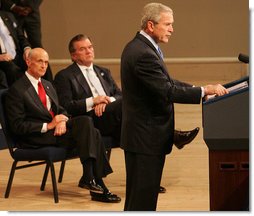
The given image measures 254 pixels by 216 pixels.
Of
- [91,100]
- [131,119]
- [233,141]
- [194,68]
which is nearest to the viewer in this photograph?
[233,141]

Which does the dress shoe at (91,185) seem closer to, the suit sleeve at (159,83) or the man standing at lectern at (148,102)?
the man standing at lectern at (148,102)

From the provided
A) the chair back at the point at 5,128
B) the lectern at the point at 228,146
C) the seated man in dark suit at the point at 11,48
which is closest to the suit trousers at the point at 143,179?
the lectern at the point at 228,146

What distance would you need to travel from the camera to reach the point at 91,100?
5.43m

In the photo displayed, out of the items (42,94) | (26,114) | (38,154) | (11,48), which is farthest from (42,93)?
(11,48)

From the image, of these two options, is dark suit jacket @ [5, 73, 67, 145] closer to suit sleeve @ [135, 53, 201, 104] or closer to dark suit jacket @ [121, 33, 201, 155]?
dark suit jacket @ [121, 33, 201, 155]

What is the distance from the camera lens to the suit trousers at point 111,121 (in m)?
5.40

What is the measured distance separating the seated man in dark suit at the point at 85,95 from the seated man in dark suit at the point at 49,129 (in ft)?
0.89

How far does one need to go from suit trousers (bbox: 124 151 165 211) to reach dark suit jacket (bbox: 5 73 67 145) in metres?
1.55

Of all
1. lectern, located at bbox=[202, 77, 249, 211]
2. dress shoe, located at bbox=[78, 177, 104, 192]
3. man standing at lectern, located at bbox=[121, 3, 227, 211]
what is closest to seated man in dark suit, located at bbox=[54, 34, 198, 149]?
dress shoe, located at bbox=[78, 177, 104, 192]

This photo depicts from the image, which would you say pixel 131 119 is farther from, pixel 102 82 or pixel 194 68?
pixel 194 68

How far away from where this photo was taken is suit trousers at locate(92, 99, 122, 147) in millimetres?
5398

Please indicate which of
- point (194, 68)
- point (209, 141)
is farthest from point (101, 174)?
point (194, 68)

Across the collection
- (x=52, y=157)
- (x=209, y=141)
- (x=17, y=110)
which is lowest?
(x=52, y=157)

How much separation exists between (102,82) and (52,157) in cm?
95
